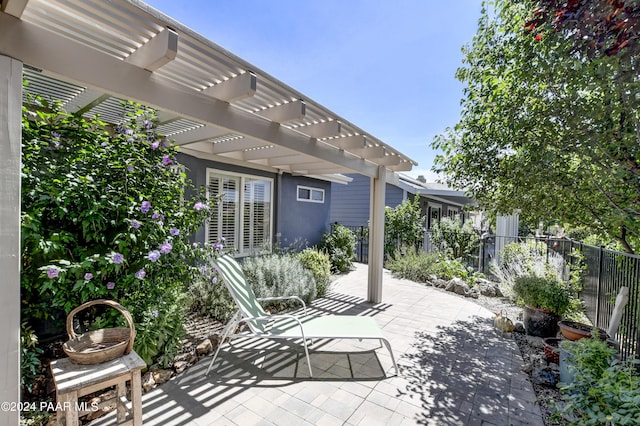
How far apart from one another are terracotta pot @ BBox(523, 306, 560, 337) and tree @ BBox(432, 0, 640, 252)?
134cm

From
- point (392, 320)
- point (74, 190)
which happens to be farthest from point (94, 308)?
point (392, 320)

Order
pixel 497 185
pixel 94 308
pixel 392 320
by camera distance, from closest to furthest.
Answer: pixel 94 308
pixel 497 185
pixel 392 320

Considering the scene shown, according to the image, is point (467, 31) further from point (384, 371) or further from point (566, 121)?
point (384, 371)

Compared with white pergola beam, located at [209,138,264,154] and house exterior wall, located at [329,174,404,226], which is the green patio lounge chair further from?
house exterior wall, located at [329,174,404,226]

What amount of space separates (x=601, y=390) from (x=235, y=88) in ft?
12.0

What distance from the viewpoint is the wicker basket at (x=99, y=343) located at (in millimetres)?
2115

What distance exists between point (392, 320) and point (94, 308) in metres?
4.07

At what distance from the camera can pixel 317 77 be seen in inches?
318

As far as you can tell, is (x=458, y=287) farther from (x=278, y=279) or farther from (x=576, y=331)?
(x=278, y=279)

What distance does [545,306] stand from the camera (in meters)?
4.38

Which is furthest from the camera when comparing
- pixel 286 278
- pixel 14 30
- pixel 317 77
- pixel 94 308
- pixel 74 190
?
pixel 317 77

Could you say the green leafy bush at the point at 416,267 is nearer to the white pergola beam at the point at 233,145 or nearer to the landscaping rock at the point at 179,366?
the white pergola beam at the point at 233,145

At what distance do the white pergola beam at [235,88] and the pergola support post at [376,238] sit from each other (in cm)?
381

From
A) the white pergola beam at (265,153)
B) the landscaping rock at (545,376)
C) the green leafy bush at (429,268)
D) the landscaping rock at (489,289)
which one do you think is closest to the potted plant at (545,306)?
the landscaping rock at (545,376)
